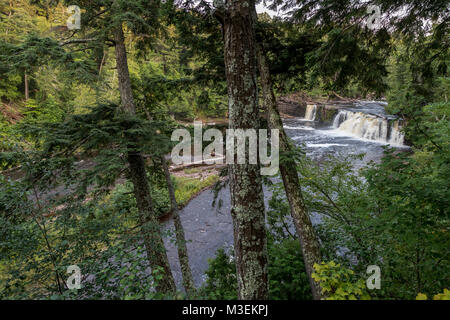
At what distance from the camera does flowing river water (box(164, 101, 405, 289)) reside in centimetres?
918

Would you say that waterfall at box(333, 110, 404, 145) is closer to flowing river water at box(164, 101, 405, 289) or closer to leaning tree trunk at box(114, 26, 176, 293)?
flowing river water at box(164, 101, 405, 289)

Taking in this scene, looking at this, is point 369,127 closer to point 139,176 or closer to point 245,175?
point 139,176

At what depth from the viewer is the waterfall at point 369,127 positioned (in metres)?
16.9

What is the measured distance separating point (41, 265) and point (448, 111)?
625 centimetres

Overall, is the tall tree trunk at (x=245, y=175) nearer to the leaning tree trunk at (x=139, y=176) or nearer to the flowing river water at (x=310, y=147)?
the flowing river water at (x=310, y=147)

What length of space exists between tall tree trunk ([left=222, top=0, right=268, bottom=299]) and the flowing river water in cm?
185

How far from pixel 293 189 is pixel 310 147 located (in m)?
14.4

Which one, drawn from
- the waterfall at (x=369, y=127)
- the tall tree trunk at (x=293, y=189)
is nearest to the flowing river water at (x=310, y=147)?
the waterfall at (x=369, y=127)

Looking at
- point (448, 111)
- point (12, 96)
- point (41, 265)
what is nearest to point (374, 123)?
point (448, 111)

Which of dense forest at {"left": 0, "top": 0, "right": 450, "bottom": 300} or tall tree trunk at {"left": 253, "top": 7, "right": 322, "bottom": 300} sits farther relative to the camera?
tall tree trunk at {"left": 253, "top": 7, "right": 322, "bottom": 300}

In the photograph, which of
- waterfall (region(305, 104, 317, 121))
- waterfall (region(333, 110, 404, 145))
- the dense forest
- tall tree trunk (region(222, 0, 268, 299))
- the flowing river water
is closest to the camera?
tall tree trunk (region(222, 0, 268, 299))

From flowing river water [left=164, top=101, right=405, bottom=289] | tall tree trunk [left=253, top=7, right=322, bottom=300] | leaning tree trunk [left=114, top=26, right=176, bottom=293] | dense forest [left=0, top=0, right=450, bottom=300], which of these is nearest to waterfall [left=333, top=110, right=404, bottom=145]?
flowing river water [left=164, top=101, right=405, bottom=289]

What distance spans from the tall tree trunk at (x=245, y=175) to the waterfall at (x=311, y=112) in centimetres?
2798

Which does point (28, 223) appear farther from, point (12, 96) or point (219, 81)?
point (12, 96)
